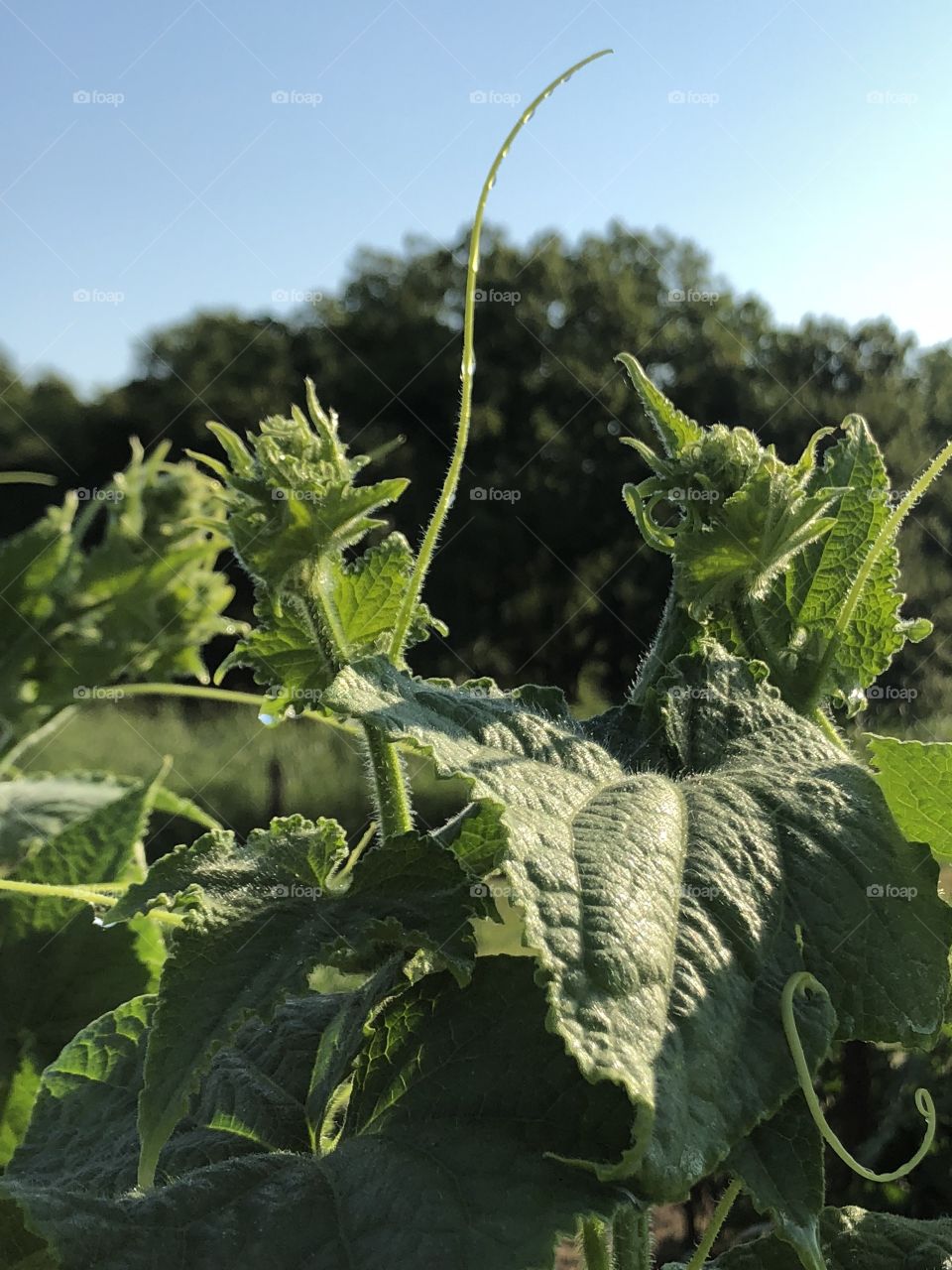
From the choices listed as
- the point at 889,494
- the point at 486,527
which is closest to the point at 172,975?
the point at 889,494

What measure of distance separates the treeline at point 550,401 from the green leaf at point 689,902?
415 inches

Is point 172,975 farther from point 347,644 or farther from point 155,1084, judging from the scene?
point 347,644

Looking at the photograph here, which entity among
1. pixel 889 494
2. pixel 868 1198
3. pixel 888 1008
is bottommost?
pixel 868 1198

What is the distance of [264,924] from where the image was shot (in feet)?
1.70

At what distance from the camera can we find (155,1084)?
46 cm

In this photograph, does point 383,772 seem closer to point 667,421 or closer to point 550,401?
point 667,421

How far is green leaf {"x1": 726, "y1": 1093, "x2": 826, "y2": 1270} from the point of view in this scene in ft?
1.46

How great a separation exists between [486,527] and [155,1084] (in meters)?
11.8
